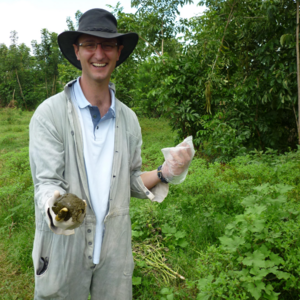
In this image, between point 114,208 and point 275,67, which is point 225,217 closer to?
point 114,208

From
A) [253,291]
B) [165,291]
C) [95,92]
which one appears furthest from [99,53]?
[165,291]

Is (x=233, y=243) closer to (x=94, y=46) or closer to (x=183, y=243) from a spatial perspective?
(x=183, y=243)

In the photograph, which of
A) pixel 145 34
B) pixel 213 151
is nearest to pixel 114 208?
pixel 213 151

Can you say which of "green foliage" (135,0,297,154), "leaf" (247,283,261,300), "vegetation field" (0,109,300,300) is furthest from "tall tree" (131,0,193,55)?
"leaf" (247,283,261,300)

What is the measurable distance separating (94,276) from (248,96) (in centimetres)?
512

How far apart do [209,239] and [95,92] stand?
218cm

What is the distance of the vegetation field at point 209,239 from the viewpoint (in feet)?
6.82

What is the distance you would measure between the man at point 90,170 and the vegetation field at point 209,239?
73 centimetres

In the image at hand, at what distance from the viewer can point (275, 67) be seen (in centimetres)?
568

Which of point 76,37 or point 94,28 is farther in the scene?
point 76,37

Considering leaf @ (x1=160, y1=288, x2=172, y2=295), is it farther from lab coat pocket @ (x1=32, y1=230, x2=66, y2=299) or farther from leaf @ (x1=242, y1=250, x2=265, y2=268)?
lab coat pocket @ (x1=32, y1=230, x2=66, y2=299)

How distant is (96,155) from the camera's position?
5.78 ft

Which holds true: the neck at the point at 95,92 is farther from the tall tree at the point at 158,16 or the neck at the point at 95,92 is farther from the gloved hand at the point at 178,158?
the tall tree at the point at 158,16

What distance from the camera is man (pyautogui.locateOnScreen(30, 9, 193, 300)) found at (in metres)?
1.61
